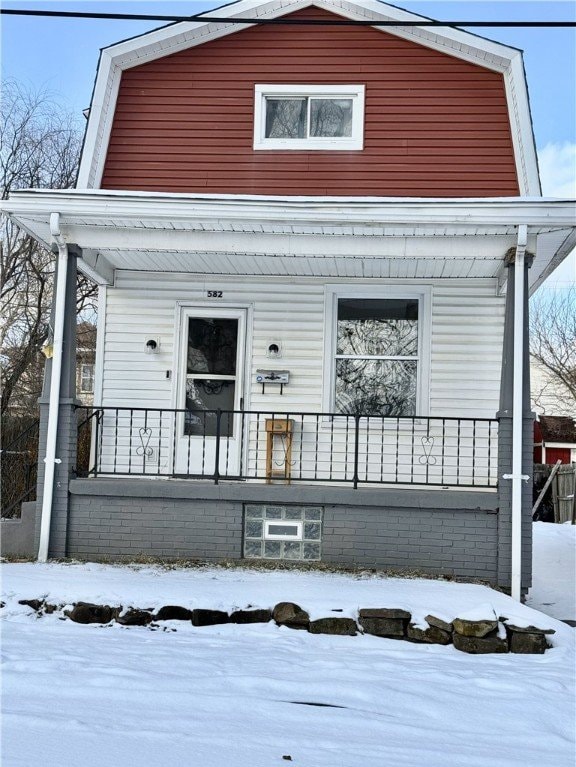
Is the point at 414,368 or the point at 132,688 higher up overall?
the point at 414,368

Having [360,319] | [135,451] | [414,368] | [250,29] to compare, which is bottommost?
[135,451]

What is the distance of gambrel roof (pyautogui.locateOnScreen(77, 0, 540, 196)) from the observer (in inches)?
333

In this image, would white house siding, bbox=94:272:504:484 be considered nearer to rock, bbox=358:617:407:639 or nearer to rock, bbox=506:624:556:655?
rock, bbox=358:617:407:639

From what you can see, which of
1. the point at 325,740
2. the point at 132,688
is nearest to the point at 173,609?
the point at 132,688

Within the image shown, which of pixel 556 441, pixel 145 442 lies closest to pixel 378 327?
pixel 145 442

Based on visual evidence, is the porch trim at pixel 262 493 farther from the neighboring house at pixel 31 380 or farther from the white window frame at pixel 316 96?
the neighboring house at pixel 31 380

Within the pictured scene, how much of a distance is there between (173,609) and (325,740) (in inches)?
98.6

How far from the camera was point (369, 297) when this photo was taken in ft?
29.8

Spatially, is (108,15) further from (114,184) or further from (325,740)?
(325,740)

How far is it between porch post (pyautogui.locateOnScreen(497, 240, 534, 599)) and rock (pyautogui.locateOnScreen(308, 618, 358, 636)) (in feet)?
6.44

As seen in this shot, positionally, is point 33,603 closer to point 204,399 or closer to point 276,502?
point 276,502

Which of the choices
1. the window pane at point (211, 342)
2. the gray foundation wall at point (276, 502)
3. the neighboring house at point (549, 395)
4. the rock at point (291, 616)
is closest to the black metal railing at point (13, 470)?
the window pane at point (211, 342)

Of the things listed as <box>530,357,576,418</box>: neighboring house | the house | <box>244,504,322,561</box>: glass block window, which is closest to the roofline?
the house

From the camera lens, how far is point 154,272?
30.4 ft
